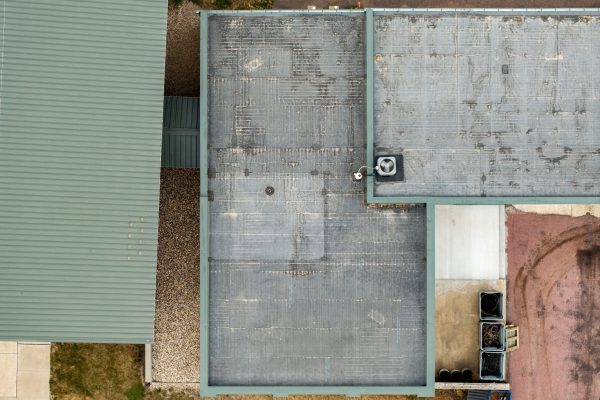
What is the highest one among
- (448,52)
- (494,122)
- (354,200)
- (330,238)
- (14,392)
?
(448,52)

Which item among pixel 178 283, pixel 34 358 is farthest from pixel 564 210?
pixel 34 358

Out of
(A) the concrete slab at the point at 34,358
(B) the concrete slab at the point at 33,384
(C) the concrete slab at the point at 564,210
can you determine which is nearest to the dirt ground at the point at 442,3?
(C) the concrete slab at the point at 564,210

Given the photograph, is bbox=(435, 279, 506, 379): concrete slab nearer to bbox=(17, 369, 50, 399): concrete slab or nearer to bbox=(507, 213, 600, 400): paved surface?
bbox=(507, 213, 600, 400): paved surface

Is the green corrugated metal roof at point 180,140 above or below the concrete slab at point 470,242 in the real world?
above

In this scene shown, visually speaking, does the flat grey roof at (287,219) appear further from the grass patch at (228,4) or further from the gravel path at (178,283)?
the grass patch at (228,4)

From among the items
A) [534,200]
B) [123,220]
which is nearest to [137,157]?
[123,220]

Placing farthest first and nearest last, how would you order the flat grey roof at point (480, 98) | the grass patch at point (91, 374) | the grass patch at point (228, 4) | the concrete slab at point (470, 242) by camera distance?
the grass patch at point (228, 4), the grass patch at point (91, 374), the concrete slab at point (470, 242), the flat grey roof at point (480, 98)

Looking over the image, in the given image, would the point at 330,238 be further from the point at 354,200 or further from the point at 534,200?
the point at 534,200
